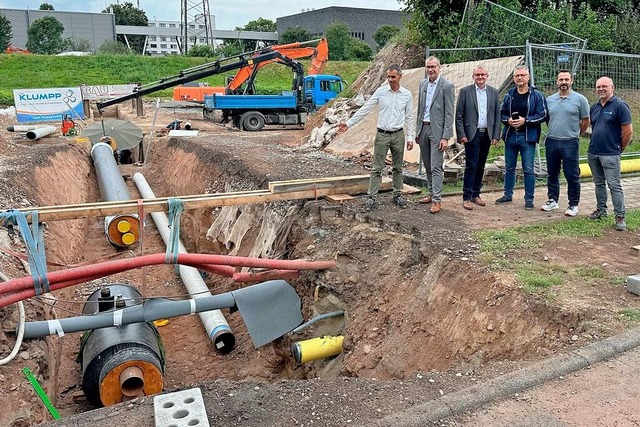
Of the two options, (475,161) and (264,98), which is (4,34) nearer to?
(264,98)

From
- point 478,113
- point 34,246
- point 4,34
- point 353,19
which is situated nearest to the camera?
point 34,246

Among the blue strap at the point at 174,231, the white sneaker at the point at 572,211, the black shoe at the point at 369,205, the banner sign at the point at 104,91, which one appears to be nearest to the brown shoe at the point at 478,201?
the white sneaker at the point at 572,211

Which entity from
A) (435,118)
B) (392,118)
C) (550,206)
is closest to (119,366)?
(392,118)

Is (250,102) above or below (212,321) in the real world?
above

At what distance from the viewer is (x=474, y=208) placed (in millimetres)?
7527

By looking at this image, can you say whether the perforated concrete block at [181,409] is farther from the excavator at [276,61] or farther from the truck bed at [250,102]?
the excavator at [276,61]

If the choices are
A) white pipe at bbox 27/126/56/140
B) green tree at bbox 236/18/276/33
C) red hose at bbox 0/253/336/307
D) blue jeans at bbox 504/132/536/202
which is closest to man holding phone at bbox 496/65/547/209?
blue jeans at bbox 504/132/536/202

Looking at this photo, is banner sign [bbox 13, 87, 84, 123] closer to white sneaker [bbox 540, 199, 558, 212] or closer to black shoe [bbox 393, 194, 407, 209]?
black shoe [bbox 393, 194, 407, 209]

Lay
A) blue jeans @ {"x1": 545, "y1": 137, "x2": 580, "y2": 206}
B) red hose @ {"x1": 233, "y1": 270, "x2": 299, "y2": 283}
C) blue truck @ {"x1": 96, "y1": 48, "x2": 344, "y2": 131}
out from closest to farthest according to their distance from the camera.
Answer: red hose @ {"x1": 233, "y1": 270, "x2": 299, "y2": 283}, blue jeans @ {"x1": 545, "y1": 137, "x2": 580, "y2": 206}, blue truck @ {"x1": 96, "y1": 48, "x2": 344, "y2": 131}

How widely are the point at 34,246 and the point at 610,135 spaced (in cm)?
646

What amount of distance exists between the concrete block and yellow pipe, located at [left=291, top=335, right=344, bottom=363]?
9.38 feet

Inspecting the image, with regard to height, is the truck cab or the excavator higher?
the excavator

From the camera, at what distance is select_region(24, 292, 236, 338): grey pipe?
18.1 ft

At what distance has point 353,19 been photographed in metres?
73.5
